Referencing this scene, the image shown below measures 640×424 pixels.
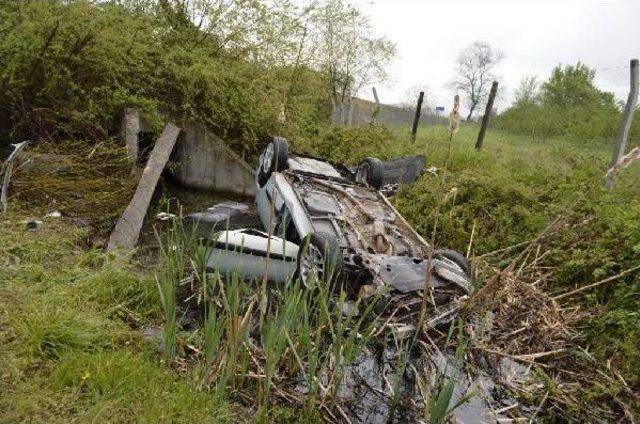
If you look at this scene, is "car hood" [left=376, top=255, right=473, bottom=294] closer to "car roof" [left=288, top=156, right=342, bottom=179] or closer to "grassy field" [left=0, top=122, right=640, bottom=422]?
"grassy field" [left=0, top=122, right=640, bottom=422]

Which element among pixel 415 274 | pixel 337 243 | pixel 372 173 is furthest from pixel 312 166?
pixel 415 274

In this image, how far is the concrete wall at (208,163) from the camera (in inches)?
385

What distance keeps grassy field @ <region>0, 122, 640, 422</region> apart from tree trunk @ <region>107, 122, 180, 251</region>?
1.33 feet

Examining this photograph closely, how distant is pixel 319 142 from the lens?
1258cm

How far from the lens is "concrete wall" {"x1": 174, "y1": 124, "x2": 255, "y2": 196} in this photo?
977 centimetres

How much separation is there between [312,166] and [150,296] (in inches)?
156

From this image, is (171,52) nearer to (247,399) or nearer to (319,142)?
(319,142)

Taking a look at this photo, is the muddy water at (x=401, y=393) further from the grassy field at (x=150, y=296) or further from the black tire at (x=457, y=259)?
the black tire at (x=457, y=259)

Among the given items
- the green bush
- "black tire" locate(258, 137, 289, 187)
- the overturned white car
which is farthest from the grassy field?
the green bush

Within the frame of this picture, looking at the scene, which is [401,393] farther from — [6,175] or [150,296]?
[6,175]

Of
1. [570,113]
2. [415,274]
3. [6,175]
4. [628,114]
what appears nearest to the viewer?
[415,274]

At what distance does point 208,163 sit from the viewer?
9820 mm

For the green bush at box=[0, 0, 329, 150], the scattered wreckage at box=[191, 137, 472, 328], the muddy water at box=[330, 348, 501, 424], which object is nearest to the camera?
the muddy water at box=[330, 348, 501, 424]

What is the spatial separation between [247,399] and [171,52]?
7771 mm
